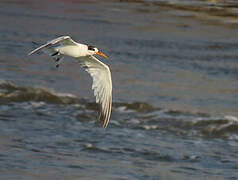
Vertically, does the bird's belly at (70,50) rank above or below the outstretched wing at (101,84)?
above

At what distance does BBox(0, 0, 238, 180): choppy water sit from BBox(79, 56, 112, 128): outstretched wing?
883mm

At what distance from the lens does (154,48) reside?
17.6 metres

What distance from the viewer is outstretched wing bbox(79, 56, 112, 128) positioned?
31.4 ft

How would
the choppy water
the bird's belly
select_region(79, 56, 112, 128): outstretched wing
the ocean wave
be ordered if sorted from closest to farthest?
the bird's belly < select_region(79, 56, 112, 128): outstretched wing < the choppy water < the ocean wave

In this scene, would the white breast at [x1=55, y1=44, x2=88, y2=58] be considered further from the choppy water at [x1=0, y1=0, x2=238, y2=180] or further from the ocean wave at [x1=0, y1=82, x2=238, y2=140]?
the ocean wave at [x1=0, y1=82, x2=238, y2=140]

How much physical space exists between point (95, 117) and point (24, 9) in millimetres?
11180

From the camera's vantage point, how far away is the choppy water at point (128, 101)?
401 inches

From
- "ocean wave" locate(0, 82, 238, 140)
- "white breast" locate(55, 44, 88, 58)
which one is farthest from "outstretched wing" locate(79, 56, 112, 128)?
"ocean wave" locate(0, 82, 238, 140)

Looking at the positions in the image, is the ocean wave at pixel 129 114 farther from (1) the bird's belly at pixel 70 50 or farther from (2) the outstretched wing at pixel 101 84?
(1) the bird's belly at pixel 70 50

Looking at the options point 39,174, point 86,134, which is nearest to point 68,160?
point 39,174

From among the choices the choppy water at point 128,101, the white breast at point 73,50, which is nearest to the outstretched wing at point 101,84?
the white breast at point 73,50

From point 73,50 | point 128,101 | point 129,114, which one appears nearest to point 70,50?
point 73,50

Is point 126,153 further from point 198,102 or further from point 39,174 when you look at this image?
point 198,102

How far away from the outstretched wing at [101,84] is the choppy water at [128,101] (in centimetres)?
88
